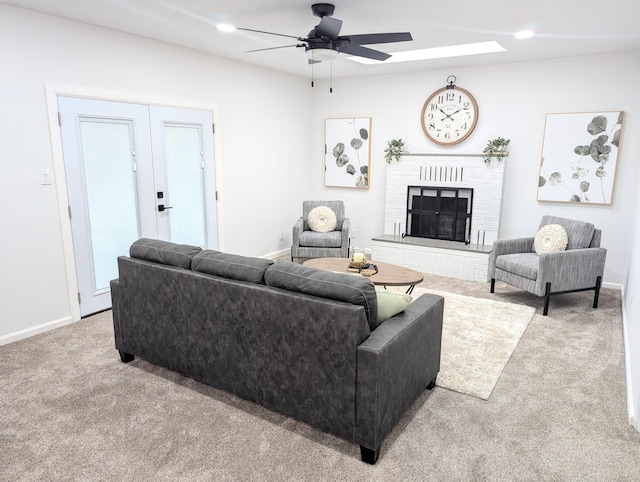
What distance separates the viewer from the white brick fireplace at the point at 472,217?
525 cm

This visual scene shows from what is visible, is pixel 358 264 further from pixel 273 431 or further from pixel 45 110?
pixel 45 110

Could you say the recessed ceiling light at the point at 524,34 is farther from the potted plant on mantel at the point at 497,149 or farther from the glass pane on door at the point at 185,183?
the glass pane on door at the point at 185,183

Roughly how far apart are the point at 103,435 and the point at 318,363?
122 centimetres

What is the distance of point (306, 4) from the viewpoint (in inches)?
126

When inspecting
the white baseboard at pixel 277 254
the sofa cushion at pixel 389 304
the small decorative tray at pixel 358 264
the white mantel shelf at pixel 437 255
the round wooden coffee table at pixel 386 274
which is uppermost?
Result: the sofa cushion at pixel 389 304

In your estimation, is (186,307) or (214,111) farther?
(214,111)

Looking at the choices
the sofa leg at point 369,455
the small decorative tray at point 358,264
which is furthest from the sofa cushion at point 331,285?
the small decorative tray at point 358,264

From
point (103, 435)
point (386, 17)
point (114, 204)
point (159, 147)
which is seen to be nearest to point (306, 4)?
point (386, 17)

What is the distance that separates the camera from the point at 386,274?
374 centimetres

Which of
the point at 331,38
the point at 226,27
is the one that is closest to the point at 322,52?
the point at 331,38


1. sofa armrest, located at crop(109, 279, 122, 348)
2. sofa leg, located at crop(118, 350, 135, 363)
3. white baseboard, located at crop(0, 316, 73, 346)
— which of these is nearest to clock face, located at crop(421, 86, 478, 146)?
sofa armrest, located at crop(109, 279, 122, 348)

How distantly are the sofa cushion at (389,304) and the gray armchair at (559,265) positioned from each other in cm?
225

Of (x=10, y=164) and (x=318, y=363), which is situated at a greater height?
(x=10, y=164)

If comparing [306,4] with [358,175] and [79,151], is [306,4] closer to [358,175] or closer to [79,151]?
[79,151]
